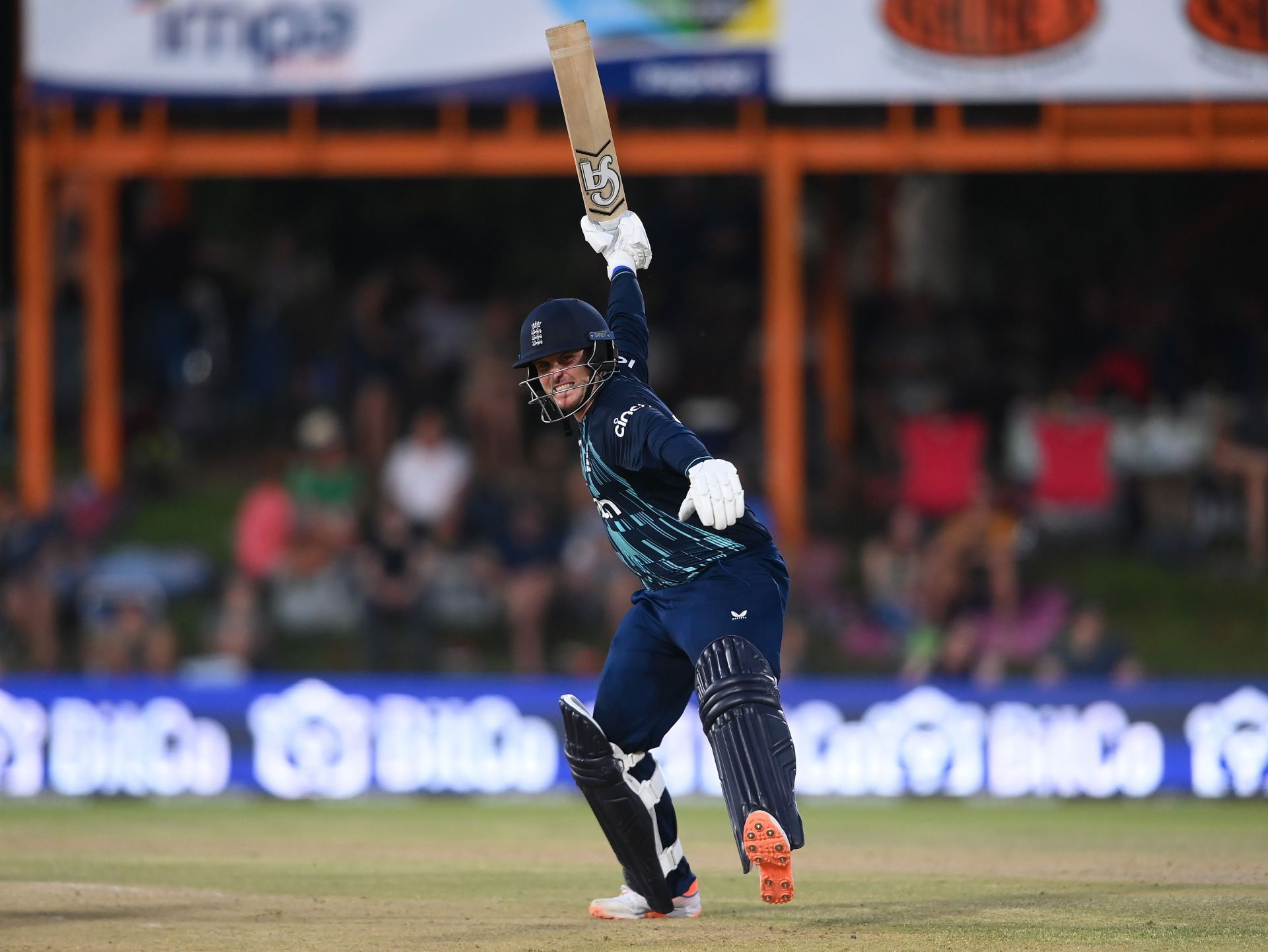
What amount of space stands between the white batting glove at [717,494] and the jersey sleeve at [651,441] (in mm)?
106

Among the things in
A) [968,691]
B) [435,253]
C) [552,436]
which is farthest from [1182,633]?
[435,253]

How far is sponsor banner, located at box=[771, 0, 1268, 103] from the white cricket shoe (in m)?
8.92

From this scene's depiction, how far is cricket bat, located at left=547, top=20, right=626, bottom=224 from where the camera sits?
7.52m

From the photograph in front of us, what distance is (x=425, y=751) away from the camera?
12742mm

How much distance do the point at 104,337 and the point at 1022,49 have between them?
25.1ft

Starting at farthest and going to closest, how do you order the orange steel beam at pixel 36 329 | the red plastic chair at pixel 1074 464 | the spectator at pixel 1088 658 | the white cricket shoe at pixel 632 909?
1. the orange steel beam at pixel 36 329
2. the red plastic chair at pixel 1074 464
3. the spectator at pixel 1088 658
4. the white cricket shoe at pixel 632 909

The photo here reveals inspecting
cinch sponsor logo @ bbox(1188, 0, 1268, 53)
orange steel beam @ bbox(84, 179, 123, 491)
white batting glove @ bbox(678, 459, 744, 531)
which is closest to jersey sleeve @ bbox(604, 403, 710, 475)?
white batting glove @ bbox(678, 459, 744, 531)

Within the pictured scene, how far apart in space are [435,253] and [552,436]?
1965 mm

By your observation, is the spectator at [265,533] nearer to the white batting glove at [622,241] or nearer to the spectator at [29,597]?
the spectator at [29,597]

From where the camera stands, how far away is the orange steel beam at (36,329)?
50.1 ft

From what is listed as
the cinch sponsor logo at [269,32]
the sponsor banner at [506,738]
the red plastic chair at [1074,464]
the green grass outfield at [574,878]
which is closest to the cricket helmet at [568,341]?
the green grass outfield at [574,878]

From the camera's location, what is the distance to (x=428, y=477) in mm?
14719

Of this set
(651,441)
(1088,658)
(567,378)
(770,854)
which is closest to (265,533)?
(1088,658)

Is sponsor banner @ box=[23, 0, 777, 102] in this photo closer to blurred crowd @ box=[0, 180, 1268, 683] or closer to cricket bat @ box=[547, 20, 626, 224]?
blurred crowd @ box=[0, 180, 1268, 683]
